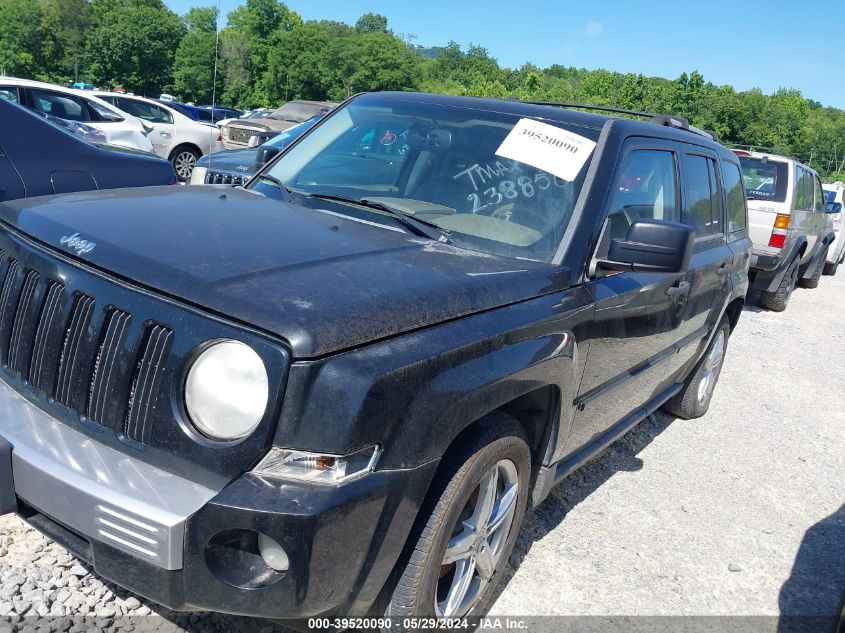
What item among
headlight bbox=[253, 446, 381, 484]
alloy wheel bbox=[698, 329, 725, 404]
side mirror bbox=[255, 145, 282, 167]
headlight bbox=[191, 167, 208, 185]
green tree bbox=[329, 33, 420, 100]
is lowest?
alloy wheel bbox=[698, 329, 725, 404]

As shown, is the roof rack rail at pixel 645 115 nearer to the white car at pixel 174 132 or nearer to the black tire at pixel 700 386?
the black tire at pixel 700 386

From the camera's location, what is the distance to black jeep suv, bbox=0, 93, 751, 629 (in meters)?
1.90

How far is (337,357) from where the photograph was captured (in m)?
1.93

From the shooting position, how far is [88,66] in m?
83.6

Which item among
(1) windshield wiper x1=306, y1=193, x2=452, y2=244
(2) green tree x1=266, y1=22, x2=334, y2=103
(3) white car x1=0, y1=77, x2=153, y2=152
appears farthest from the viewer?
(2) green tree x1=266, y1=22, x2=334, y2=103

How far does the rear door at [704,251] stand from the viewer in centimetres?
412

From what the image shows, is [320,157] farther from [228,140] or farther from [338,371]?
[228,140]

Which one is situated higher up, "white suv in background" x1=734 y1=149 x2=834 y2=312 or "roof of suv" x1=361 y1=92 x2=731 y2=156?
"roof of suv" x1=361 y1=92 x2=731 y2=156

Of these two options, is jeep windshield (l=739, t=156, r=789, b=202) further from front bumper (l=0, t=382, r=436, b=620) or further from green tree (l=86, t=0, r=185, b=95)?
green tree (l=86, t=0, r=185, b=95)

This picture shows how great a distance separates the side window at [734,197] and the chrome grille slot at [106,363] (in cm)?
398

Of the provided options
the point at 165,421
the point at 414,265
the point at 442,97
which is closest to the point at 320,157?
the point at 442,97

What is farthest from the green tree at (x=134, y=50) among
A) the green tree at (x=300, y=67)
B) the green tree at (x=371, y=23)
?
the green tree at (x=371, y=23)

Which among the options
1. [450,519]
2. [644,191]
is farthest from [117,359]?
[644,191]

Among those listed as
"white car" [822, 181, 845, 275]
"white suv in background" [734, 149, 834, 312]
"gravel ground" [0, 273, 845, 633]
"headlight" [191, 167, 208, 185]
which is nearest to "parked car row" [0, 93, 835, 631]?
"gravel ground" [0, 273, 845, 633]
